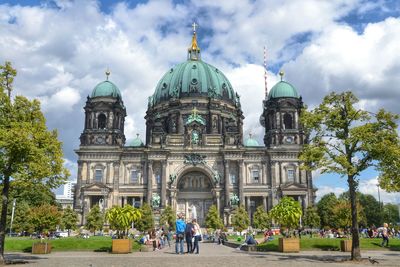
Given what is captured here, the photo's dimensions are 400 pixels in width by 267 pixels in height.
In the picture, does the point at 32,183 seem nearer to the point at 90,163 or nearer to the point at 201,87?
the point at 90,163

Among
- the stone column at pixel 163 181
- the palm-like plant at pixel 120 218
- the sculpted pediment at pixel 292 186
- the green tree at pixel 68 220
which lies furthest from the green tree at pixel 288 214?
the sculpted pediment at pixel 292 186

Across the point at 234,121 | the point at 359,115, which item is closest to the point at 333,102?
the point at 359,115

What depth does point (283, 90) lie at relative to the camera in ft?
282

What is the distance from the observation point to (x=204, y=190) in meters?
83.1

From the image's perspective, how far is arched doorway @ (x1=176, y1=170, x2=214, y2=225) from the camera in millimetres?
82188

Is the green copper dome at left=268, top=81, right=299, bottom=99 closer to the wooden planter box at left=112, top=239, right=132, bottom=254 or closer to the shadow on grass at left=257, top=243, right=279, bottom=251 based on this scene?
the shadow on grass at left=257, top=243, right=279, bottom=251

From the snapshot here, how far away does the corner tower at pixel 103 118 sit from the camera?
3223 inches

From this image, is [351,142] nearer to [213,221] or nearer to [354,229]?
[354,229]

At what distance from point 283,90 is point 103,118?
37344mm

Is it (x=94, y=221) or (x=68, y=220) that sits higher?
(x=68, y=220)

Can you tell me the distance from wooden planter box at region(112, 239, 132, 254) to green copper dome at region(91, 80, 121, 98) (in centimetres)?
6066

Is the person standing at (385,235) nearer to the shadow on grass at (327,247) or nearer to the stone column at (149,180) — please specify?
the shadow on grass at (327,247)

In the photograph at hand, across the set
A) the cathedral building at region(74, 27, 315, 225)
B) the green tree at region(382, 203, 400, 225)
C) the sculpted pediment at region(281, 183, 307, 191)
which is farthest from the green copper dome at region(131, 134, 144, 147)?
the green tree at region(382, 203, 400, 225)

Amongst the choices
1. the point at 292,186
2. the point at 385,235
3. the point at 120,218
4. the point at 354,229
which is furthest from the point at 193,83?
the point at 354,229
